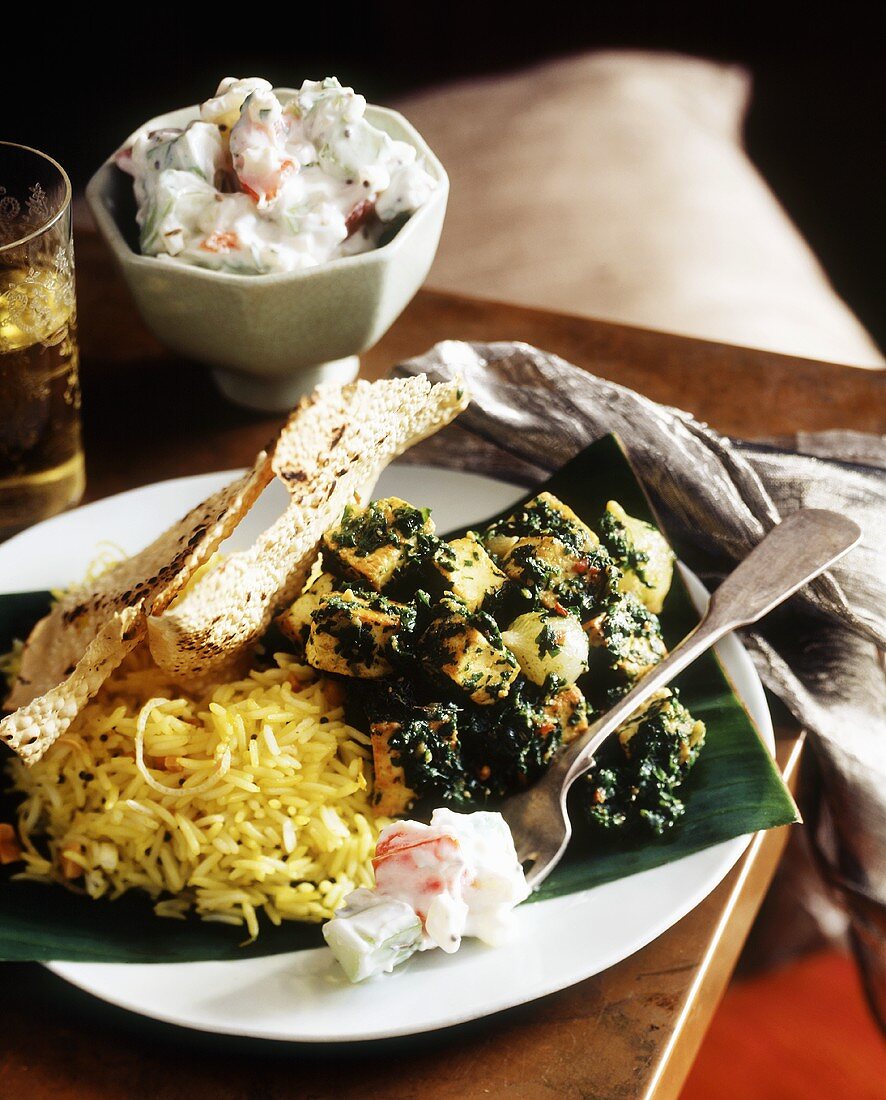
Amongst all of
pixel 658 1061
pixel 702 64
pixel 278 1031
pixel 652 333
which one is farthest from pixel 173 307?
pixel 702 64

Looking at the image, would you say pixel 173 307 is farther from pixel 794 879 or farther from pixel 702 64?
pixel 702 64

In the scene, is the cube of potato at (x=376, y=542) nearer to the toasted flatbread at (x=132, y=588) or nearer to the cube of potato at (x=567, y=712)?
the toasted flatbread at (x=132, y=588)

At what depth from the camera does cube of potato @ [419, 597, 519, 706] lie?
1.43 metres

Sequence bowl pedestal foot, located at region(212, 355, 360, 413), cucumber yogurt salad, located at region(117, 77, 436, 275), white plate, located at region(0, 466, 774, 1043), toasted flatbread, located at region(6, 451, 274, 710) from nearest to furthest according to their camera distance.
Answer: white plate, located at region(0, 466, 774, 1043) < toasted flatbread, located at region(6, 451, 274, 710) < cucumber yogurt salad, located at region(117, 77, 436, 275) < bowl pedestal foot, located at region(212, 355, 360, 413)

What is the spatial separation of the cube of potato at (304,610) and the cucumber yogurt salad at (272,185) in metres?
0.57

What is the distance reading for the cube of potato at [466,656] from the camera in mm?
1428

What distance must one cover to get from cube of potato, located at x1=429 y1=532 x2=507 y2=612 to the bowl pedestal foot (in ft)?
2.31

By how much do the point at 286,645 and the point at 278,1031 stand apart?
557 mm

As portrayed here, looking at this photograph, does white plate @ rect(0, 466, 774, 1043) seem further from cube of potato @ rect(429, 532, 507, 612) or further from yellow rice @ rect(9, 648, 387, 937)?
cube of potato @ rect(429, 532, 507, 612)

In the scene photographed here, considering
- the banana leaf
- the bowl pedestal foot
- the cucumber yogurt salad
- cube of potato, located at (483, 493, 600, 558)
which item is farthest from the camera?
the bowl pedestal foot

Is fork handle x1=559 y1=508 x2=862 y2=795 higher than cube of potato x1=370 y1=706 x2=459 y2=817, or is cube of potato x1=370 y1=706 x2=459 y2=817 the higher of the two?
fork handle x1=559 y1=508 x2=862 y2=795

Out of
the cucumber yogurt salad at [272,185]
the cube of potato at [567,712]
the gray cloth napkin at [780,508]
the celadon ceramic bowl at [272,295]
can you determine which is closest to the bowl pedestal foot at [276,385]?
the celadon ceramic bowl at [272,295]

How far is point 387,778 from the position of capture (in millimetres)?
1437

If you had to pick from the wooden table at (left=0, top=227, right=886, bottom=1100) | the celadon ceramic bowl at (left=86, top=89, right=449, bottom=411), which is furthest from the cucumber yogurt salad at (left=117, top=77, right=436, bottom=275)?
the wooden table at (left=0, top=227, right=886, bottom=1100)
